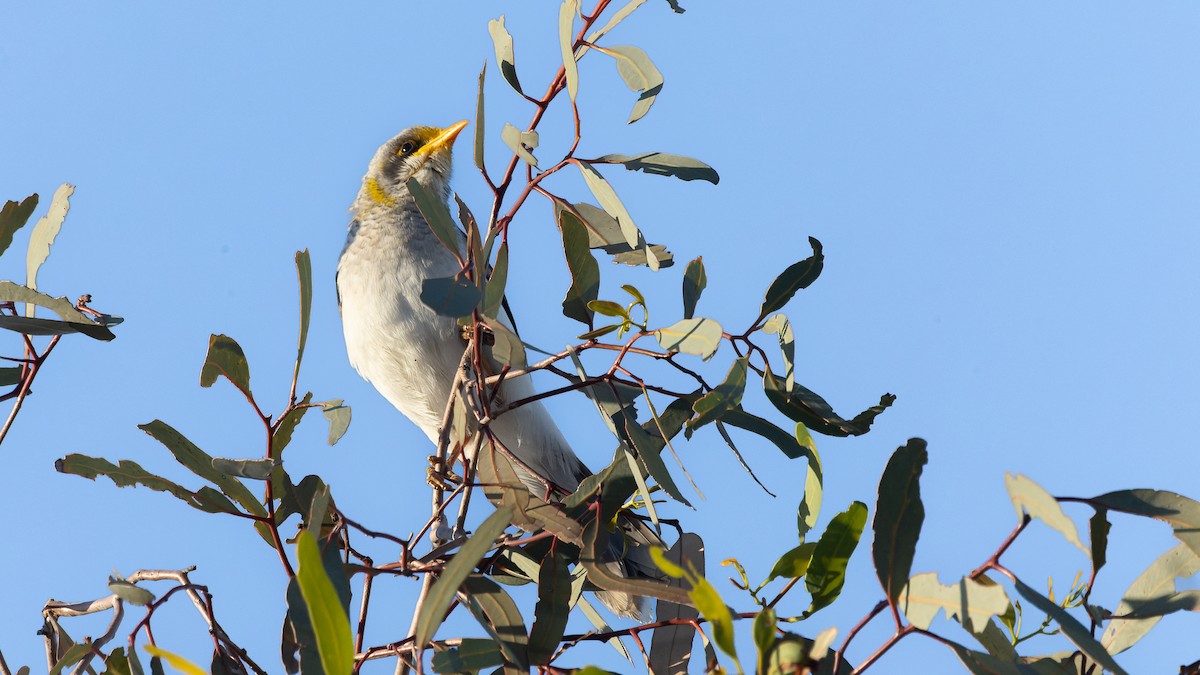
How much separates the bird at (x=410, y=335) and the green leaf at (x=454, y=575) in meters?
1.82

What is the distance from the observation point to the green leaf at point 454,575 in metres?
1.31

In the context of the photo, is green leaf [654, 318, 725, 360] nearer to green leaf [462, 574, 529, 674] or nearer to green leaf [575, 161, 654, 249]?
green leaf [575, 161, 654, 249]

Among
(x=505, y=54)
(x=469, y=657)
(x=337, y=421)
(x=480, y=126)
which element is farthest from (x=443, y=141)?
(x=469, y=657)

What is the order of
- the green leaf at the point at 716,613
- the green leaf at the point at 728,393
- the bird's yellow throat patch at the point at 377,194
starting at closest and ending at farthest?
the green leaf at the point at 716,613 → the green leaf at the point at 728,393 → the bird's yellow throat patch at the point at 377,194

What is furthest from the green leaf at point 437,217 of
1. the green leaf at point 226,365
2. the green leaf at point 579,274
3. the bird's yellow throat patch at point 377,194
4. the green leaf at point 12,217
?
the bird's yellow throat patch at point 377,194

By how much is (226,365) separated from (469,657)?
76cm

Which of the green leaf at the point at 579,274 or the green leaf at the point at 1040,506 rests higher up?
the green leaf at the point at 579,274

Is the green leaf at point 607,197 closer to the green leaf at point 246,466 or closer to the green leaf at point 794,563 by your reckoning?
the green leaf at point 794,563

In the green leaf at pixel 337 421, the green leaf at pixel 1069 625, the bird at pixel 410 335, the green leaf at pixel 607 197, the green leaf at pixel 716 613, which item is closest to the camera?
the green leaf at pixel 716 613

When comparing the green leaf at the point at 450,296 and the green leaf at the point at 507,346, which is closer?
the green leaf at the point at 450,296

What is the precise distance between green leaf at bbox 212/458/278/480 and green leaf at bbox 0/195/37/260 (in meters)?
0.86

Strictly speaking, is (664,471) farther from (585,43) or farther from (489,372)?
(585,43)

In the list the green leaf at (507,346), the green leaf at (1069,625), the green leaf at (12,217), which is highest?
the green leaf at (12,217)

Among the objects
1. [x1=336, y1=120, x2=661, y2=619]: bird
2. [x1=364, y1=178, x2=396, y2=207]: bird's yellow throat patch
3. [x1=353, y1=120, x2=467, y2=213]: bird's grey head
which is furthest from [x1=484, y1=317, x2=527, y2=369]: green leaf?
[x1=353, y1=120, x2=467, y2=213]: bird's grey head
